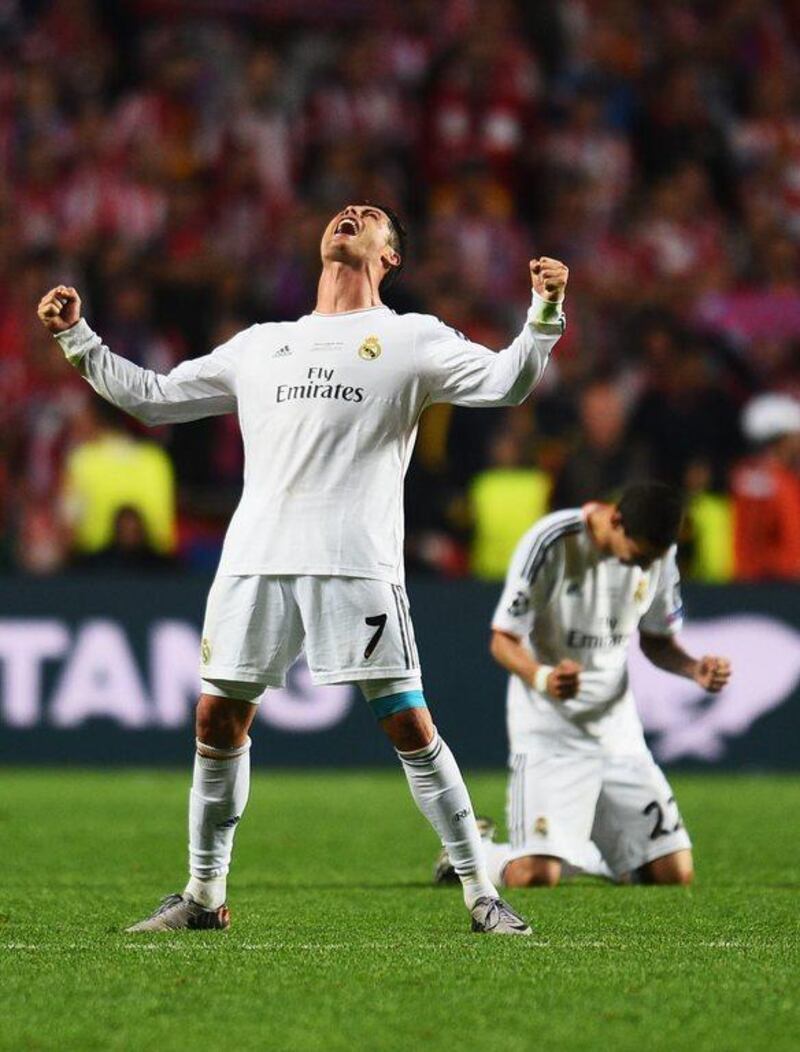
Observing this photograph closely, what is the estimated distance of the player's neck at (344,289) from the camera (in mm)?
6215

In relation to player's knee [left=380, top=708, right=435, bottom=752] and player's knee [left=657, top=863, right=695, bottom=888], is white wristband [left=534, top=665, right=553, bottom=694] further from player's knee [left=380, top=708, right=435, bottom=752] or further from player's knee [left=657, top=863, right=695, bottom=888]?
player's knee [left=380, top=708, right=435, bottom=752]

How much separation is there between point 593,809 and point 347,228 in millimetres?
2951

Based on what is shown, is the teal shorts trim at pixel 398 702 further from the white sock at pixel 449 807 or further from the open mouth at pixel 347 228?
the open mouth at pixel 347 228

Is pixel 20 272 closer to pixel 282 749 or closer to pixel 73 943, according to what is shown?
pixel 282 749

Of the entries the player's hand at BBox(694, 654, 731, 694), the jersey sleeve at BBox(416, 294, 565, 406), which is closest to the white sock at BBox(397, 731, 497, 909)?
the jersey sleeve at BBox(416, 294, 565, 406)

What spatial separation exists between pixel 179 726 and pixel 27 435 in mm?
2481

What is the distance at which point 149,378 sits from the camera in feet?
20.6

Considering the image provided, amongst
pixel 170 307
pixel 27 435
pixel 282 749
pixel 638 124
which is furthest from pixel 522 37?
pixel 282 749

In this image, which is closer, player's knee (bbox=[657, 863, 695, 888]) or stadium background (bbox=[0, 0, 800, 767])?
player's knee (bbox=[657, 863, 695, 888])

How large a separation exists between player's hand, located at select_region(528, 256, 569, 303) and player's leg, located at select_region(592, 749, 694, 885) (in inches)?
119

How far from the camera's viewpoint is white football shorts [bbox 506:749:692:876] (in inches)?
316

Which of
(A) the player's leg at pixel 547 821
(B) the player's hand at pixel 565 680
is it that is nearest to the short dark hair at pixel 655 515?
(B) the player's hand at pixel 565 680

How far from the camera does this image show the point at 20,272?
47.8 feet

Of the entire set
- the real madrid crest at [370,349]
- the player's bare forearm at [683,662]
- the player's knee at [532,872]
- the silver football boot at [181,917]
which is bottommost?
the player's knee at [532,872]
